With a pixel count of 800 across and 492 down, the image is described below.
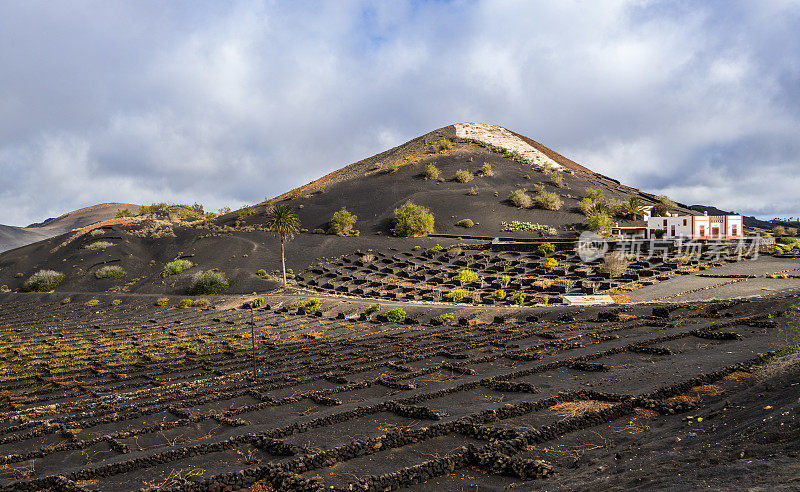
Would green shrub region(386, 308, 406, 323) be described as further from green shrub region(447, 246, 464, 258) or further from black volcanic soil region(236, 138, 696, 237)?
black volcanic soil region(236, 138, 696, 237)

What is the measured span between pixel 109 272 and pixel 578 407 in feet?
196

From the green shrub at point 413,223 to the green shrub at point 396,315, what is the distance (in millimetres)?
38471

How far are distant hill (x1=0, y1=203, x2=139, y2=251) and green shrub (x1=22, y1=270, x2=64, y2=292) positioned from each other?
424ft

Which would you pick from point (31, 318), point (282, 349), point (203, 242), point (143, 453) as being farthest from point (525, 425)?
point (203, 242)

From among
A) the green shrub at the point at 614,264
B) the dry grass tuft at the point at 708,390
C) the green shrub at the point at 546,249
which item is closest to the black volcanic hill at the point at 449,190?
the green shrub at the point at 546,249

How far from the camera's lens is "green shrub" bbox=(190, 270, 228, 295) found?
5059 centimetres

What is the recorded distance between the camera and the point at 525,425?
11555 mm

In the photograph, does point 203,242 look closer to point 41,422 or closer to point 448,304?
point 448,304

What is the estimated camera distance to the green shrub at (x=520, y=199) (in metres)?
83.7

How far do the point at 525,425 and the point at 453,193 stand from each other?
260 feet

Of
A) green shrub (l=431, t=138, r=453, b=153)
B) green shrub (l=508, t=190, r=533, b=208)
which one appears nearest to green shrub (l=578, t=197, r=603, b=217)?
green shrub (l=508, t=190, r=533, b=208)

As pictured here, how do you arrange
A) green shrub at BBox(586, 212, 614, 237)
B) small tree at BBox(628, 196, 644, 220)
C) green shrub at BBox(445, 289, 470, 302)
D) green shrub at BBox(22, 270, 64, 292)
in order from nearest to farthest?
green shrub at BBox(445, 289, 470, 302), green shrub at BBox(22, 270, 64, 292), green shrub at BBox(586, 212, 614, 237), small tree at BBox(628, 196, 644, 220)

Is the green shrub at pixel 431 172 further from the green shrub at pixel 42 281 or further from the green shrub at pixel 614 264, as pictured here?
the green shrub at pixel 42 281

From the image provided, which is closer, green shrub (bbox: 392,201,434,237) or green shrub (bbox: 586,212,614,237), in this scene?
green shrub (bbox: 586,212,614,237)
